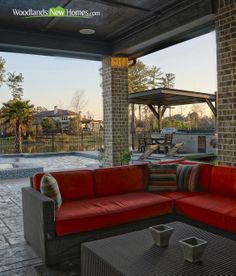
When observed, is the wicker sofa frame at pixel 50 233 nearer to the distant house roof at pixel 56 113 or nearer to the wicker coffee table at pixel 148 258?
the wicker coffee table at pixel 148 258

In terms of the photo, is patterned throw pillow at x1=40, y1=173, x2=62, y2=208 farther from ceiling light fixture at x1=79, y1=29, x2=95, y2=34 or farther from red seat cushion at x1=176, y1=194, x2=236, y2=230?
ceiling light fixture at x1=79, y1=29, x2=95, y2=34

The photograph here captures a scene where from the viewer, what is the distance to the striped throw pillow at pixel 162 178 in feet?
12.5

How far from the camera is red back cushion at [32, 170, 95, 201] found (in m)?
3.40

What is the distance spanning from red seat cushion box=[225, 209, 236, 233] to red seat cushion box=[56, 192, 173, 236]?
2.38ft

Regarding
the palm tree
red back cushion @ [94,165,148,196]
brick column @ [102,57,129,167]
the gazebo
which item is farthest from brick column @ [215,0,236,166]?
the palm tree

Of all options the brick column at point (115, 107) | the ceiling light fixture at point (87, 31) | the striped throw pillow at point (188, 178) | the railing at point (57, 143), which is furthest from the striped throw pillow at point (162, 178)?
the railing at point (57, 143)

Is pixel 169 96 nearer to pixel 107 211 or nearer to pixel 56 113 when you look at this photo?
pixel 107 211

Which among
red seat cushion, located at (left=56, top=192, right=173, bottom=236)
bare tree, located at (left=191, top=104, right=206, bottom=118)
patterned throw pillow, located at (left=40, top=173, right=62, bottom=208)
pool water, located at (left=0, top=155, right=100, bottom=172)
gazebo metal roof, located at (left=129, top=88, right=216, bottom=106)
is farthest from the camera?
bare tree, located at (left=191, top=104, right=206, bottom=118)

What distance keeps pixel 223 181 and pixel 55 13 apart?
3.49 m

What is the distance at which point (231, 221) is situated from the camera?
2.71 metres

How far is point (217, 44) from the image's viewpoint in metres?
4.00

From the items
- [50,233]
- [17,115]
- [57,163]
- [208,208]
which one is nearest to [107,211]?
[50,233]

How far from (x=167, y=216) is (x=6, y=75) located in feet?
48.4

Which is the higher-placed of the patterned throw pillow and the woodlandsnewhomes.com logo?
the woodlandsnewhomes.com logo
